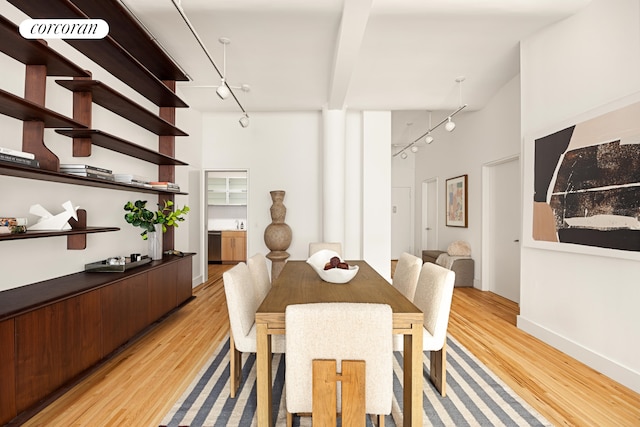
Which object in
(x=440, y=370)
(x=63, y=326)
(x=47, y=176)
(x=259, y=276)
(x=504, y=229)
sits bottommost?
(x=440, y=370)

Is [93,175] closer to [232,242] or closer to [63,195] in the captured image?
[63,195]

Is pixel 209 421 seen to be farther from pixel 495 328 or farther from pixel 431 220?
pixel 431 220

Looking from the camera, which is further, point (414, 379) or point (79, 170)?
point (79, 170)

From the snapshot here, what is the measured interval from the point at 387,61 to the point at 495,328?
316 centimetres

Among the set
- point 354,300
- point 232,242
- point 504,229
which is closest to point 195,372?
point 354,300

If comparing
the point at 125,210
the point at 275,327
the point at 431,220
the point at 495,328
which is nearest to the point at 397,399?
the point at 275,327

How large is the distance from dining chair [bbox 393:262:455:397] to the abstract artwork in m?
1.41

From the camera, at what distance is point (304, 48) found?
367 centimetres

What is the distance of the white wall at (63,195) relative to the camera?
231 cm

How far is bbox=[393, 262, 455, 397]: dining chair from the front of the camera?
2.21 meters

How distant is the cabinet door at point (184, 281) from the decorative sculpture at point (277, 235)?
1546 mm

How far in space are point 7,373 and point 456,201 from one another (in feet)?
20.5

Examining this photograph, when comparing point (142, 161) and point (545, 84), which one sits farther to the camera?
point (142, 161)

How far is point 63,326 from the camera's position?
7.04 feet
